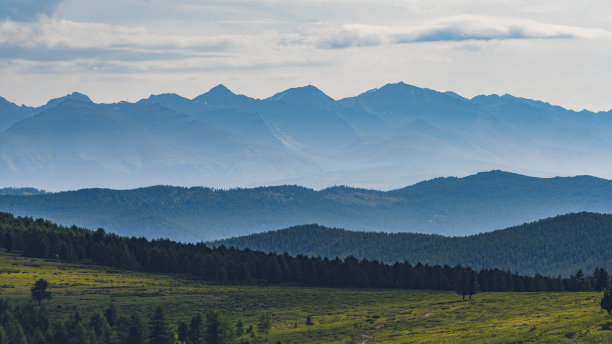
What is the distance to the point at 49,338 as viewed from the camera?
14025cm

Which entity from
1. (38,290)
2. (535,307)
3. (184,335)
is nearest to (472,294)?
(535,307)

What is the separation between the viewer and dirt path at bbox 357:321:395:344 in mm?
137900

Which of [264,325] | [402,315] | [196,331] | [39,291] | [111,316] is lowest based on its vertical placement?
[196,331]

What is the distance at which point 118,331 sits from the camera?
145875mm

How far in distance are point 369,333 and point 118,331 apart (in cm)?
4139

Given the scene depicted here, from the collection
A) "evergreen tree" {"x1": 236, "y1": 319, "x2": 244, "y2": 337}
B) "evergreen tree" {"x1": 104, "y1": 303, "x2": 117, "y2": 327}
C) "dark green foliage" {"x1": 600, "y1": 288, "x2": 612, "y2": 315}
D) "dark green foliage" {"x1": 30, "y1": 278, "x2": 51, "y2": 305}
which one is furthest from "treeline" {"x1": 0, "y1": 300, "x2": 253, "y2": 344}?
"dark green foliage" {"x1": 600, "y1": 288, "x2": 612, "y2": 315}

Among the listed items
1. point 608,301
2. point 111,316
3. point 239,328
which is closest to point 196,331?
point 239,328

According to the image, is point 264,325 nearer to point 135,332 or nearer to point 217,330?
point 217,330

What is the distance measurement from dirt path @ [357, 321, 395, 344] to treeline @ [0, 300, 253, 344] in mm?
19324

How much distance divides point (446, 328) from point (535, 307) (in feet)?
87.7

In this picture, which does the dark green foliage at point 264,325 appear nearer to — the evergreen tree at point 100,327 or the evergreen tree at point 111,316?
Answer: the evergreen tree at point 111,316

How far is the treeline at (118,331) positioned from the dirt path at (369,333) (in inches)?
761

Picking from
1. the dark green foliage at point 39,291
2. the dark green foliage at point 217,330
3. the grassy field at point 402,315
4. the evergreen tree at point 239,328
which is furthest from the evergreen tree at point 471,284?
the dark green foliage at point 39,291

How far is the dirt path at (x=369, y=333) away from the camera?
13790 centimetres
